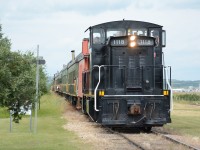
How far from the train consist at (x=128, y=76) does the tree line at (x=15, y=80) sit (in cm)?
683

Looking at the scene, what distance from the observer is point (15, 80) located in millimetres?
11273

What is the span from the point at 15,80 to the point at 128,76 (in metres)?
8.82

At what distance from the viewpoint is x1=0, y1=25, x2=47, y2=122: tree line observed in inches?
439

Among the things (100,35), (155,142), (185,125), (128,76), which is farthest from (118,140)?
(185,125)

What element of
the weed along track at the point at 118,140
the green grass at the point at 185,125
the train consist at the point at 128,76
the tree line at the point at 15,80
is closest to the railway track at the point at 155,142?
the weed along track at the point at 118,140

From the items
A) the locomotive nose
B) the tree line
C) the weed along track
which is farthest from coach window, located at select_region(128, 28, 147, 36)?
the tree line

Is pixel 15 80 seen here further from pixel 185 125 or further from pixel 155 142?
pixel 185 125

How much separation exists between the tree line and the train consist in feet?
22.4

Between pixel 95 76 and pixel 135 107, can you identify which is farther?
pixel 95 76

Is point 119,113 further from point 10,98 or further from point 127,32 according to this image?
point 10,98

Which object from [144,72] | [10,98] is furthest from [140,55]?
[10,98]

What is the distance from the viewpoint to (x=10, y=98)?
37.5 ft

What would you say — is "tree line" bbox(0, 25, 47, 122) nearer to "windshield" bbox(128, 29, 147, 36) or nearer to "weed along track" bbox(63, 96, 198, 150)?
"weed along track" bbox(63, 96, 198, 150)

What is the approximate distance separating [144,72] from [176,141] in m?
4.67
